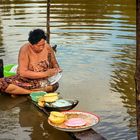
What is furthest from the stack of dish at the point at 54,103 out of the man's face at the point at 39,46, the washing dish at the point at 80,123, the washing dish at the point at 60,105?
the man's face at the point at 39,46

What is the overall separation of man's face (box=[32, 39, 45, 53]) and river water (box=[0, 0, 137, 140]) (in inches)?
32.0

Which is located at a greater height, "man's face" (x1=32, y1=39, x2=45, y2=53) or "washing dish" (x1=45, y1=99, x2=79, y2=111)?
"man's face" (x1=32, y1=39, x2=45, y2=53)

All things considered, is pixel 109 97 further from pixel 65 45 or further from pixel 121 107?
pixel 65 45

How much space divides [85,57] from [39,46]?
2853 mm

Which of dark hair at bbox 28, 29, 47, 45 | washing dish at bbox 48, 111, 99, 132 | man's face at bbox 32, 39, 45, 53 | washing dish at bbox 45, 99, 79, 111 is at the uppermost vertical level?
dark hair at bbox 28, 29, 47, 45

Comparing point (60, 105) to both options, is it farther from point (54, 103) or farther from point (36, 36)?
point (36, 36)

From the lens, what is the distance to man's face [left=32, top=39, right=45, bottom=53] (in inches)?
248

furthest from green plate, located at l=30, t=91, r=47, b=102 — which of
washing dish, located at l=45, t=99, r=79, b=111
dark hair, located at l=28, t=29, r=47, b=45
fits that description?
dark hair, located at l=28, t=29, r=47, b=45

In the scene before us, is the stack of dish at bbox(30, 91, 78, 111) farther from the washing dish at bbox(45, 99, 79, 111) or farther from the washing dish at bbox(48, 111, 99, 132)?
the washing dish at bbox(48, 111, 99, 132)

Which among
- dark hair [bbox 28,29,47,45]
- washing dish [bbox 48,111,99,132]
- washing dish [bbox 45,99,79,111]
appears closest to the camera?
washing dish [bbox 48,111,99,132]

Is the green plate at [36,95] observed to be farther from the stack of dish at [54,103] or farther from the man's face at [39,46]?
the man's face at [39,46]

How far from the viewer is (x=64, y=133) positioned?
5.48 meters

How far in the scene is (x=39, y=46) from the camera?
21.0 ft

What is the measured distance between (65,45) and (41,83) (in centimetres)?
344
